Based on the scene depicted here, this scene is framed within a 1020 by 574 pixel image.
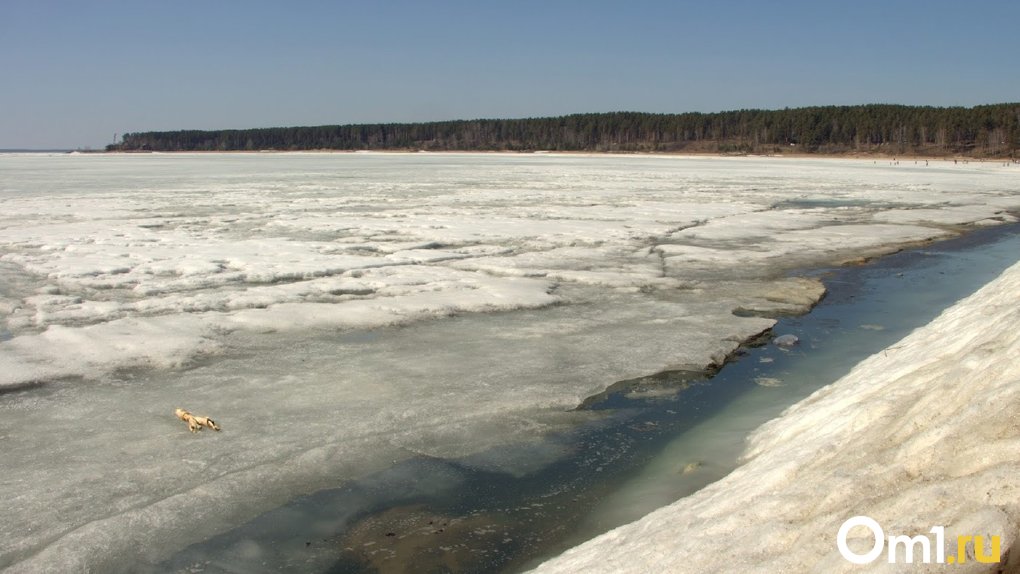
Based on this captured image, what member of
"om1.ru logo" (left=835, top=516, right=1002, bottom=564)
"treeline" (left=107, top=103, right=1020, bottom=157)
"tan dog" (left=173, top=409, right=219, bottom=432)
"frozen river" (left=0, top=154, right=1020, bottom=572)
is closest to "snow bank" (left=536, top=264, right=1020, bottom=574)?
"om1.ru logo" (left=835, top=516, right=1002, bottom=564)

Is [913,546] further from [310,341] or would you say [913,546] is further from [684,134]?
[684,134]

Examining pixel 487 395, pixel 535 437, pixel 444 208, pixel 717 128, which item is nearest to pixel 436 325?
pixel 487 395

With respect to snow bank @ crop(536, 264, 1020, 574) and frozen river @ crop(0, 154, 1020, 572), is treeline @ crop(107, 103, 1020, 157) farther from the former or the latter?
snow bank @ crop(536, 264, 1020, 574)

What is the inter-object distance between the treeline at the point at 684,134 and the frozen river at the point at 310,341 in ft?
237

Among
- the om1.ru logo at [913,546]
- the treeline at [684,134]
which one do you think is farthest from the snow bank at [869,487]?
the treeline at [684,134]

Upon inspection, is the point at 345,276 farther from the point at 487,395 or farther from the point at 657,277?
the point at 487,395

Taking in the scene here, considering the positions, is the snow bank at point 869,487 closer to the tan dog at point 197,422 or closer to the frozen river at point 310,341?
the frozen river at point 310,341

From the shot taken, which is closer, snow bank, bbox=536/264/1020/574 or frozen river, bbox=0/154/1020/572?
snow bank, bbox=536/264/1020/574

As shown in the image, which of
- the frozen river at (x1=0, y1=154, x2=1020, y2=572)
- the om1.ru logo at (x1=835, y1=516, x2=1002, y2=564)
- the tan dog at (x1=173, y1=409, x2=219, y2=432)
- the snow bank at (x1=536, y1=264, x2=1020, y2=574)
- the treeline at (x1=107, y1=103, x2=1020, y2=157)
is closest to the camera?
the om1.ru logo at (x1=835, y1=516, x2=1002, y2=564)

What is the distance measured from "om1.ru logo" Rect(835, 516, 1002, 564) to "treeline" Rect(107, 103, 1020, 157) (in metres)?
80.0

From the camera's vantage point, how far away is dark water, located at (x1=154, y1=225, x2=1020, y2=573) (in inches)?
143

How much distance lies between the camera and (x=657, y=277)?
32.8 ft

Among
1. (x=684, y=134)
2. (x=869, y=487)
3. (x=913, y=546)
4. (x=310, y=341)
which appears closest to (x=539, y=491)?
(x=869, y=487)

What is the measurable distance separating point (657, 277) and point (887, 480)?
278 inches
